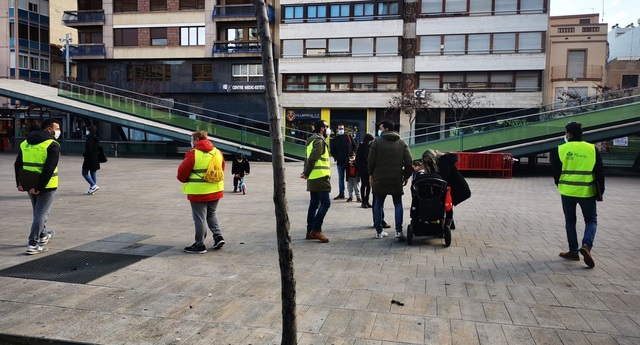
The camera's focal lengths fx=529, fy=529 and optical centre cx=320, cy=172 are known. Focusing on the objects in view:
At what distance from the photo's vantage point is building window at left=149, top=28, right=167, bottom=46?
1699 inches

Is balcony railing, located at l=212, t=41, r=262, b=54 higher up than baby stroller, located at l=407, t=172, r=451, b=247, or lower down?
higher up

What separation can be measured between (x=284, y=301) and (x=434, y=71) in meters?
37.8

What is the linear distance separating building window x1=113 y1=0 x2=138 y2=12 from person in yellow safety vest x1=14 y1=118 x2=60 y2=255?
133 ft

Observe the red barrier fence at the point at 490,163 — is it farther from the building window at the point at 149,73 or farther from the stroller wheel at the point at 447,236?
the building window at the point at 149,73

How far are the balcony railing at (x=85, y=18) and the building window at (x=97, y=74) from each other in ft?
12.2

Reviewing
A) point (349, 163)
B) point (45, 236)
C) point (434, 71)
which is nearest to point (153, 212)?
point (45, 236)

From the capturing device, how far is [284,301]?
354cm

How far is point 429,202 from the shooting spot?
7.64m

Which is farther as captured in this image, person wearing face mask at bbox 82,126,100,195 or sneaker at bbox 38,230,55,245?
person wearing face mask at bbox 82,126,100,195

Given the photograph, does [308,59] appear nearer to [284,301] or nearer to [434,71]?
[434,71]

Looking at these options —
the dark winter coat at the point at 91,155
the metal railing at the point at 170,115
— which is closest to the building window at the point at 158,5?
the metal railing at the point at 170,115

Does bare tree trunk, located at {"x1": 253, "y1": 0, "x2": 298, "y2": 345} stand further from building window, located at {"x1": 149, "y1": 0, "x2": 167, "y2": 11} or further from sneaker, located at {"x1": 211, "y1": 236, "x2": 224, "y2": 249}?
building window, located at {"x1": 149, "y1": 0, "x2": 167, "y2": 11}

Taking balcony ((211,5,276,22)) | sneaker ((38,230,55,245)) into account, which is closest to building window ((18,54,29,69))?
balcony ((211,5,276,22))

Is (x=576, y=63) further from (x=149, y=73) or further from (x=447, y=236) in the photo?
(x=447, y=236)
